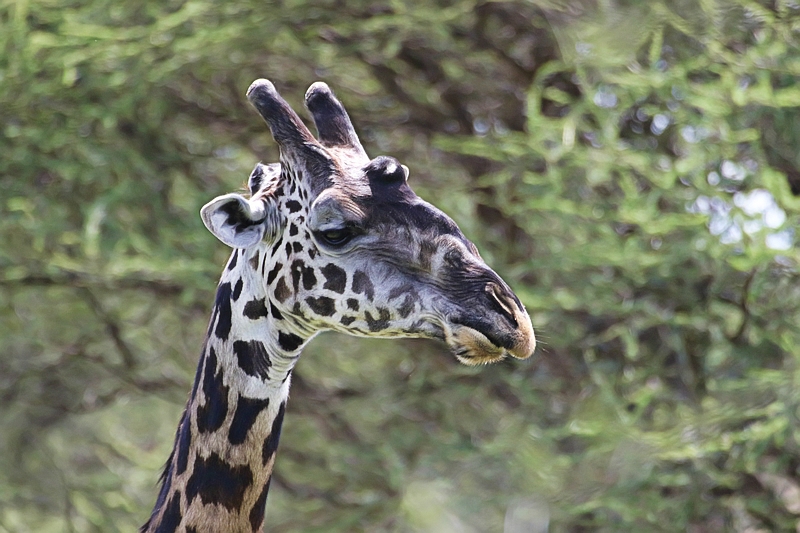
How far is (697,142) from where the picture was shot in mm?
7141

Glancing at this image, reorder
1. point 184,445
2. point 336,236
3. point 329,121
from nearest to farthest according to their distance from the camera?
point 336,236 < point 184,445 < point 329,121

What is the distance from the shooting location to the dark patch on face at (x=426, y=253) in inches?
127

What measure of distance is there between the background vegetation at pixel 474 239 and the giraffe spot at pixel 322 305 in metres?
3.23

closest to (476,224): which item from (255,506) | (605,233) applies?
(605,233)

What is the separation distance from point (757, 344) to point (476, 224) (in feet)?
7.54

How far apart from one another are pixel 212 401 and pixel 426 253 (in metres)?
0.80

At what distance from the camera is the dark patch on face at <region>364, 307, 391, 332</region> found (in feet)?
10.8

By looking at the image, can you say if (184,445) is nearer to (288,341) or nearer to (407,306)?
(288,341)

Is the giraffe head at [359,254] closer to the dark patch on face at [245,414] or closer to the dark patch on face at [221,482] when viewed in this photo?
the dark patch on face at [245,414]

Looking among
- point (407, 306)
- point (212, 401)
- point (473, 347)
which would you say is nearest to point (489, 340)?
point (473, 347)

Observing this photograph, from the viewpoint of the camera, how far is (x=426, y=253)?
3.22m

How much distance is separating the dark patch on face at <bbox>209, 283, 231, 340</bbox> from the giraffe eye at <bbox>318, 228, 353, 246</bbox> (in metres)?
0.39

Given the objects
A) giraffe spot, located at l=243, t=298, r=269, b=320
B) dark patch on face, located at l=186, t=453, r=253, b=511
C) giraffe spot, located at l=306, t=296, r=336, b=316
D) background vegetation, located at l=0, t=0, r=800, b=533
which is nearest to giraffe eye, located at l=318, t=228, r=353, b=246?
giraffe spot, located at l=306, t=296, r=336, b=316

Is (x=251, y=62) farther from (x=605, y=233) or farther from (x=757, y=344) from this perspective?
(x=757, y=344)
